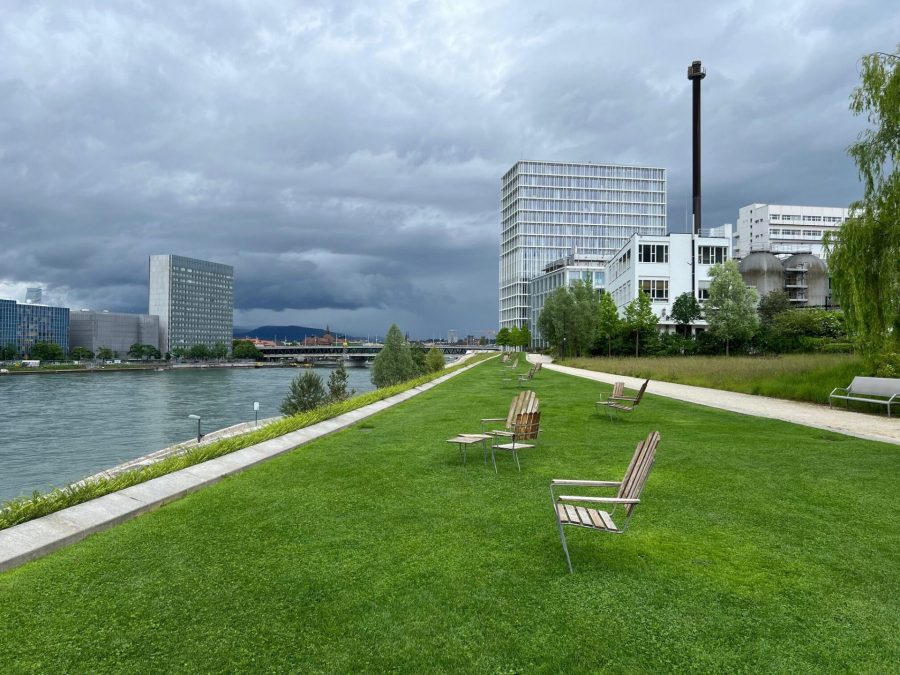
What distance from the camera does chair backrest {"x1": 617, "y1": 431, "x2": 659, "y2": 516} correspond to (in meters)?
4.82

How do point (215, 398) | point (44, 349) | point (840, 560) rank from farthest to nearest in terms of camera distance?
point (44, 349), point (215, 398), point (840, 560)

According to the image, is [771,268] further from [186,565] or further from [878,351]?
[186,565]

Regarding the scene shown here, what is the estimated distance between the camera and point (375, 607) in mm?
4164

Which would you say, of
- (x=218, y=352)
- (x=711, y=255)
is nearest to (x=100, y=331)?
(x=218, y=352)

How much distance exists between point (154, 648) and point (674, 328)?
72.2 m

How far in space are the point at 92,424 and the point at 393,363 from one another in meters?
25.3

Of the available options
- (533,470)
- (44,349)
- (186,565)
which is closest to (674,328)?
(533,470)

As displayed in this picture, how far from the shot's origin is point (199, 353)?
187750 millimetres

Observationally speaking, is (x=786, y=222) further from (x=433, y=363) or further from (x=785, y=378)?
(x=785, y=378)

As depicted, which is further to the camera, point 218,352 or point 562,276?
point 218,352

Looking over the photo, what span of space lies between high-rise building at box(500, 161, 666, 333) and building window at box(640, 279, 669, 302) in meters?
70.2

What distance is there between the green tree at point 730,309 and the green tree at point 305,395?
1586 inches

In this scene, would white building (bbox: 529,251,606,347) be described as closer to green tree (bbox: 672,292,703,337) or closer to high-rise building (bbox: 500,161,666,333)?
high-rise building (bbox: 500,161,666,333)

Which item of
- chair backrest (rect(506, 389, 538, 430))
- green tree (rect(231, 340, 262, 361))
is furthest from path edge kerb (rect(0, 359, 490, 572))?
green tree (rect(231, 340, 262, 361))
